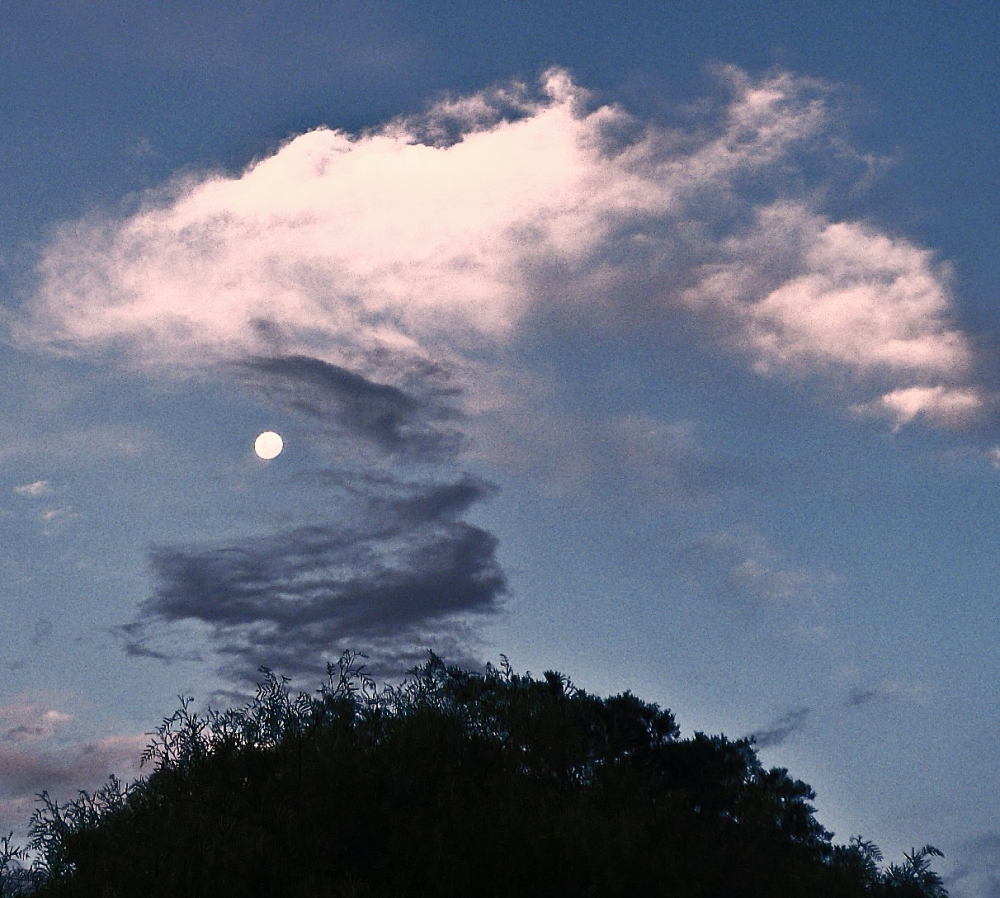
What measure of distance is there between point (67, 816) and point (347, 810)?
9520mm

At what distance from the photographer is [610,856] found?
89.6 ft

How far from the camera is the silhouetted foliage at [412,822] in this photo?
1038 inches

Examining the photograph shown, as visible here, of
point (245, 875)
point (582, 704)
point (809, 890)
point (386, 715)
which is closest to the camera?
point (245, 875)

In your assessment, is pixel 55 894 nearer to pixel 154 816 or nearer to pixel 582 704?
pixel 154 816

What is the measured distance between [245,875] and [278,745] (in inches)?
256

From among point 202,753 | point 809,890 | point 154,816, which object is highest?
point 202,753

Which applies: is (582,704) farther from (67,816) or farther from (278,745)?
(67,816)

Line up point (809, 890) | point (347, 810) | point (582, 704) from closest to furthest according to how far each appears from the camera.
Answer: point (347, 810) → point (809, 890) → point (582, 704)

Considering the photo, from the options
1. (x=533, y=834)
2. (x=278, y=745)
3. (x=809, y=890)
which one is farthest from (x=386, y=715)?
(x=809, y=890)

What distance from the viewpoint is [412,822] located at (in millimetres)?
28688

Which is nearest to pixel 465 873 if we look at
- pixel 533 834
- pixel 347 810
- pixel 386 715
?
pixel 533 834

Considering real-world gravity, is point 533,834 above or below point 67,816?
below

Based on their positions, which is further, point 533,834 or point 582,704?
point 582,704

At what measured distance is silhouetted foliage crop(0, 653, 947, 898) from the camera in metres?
26.4
